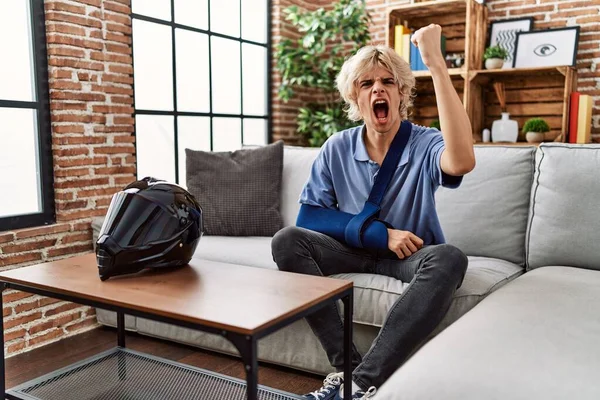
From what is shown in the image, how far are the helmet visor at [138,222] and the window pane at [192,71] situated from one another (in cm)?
209

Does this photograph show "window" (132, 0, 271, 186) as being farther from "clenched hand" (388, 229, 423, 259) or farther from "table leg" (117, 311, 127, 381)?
"clenched hand" (388, 229, 423, 259)

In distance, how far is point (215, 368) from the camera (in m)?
2.22

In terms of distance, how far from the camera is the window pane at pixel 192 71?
360cm

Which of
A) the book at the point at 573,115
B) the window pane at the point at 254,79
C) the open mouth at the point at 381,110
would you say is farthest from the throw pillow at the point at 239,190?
the book at the point at 573,115

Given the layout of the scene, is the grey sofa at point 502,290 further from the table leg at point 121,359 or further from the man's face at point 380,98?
the man's face at point 380,98

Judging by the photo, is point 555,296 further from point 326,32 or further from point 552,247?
point 326,32

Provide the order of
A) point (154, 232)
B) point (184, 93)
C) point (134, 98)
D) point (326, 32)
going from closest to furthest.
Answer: point (154, 232)
point (134, 98)
point (184, 93)
point (326, 32)

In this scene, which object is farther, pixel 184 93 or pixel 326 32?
pixel 326 32

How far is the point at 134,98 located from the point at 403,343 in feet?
6.93

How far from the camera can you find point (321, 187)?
214 centimetres

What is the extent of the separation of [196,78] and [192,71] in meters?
0.05

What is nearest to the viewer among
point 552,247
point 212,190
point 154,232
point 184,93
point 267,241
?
point 154,232

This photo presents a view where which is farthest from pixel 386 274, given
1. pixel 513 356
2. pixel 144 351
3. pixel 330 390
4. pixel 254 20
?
pixel 254 20

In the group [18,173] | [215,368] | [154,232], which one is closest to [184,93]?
[18,173]
